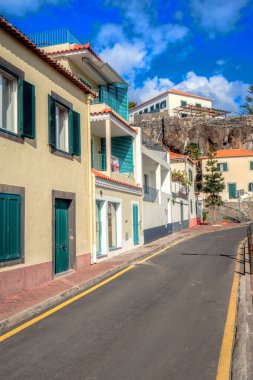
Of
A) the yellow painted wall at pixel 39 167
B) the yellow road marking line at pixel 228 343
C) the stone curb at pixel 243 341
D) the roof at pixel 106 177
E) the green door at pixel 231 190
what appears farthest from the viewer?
the green door at pixel 231 190

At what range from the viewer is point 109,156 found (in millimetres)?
18094

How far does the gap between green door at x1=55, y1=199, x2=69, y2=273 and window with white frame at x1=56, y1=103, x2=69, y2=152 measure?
1787 mm

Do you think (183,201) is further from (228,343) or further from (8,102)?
(228,343)

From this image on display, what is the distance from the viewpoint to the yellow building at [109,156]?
16047 millimetres

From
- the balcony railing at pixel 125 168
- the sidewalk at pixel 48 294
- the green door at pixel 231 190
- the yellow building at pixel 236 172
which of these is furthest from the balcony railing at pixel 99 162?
the green door at pixel 231 190

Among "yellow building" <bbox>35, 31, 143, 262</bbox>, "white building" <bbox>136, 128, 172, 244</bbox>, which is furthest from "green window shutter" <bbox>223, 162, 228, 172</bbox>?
"yellow building" <bbox>35, 31, 143, 262</bbox>

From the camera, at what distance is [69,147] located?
12.8 meters

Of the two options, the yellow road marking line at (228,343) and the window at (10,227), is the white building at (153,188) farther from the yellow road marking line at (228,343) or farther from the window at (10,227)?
the yellow road marking line at (228,343)

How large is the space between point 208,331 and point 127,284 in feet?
14.7

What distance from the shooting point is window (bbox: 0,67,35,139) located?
9414 mm

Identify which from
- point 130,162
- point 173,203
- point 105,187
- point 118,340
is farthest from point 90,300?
point 173,203

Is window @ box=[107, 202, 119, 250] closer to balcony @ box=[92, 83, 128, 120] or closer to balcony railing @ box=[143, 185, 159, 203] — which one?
balcony @ box=[92, 83, 128, 120]

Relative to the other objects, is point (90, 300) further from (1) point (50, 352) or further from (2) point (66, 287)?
(1) point (50, 352)

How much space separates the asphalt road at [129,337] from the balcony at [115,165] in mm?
9143
